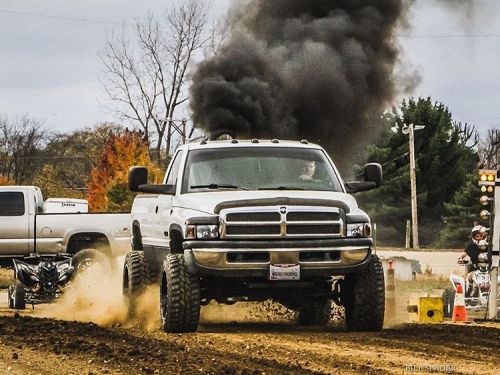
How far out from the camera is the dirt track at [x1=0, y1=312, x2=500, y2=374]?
920 centimetres

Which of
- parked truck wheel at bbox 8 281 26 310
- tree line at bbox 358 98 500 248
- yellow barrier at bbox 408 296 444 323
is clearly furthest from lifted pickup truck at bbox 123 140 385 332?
tree line at bbox 358 98 500 248

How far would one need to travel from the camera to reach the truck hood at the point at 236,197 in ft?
40.3

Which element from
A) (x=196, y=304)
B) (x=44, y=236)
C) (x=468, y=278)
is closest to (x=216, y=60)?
(x=44, y=236)

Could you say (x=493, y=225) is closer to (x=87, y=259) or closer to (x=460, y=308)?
(x=460, y=308)

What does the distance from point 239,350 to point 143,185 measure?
3376mm

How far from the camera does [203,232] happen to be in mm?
12133

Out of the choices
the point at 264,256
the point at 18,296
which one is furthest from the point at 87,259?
the point at 264,256

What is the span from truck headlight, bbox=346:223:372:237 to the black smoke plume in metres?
8.10

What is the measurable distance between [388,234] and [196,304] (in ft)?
193

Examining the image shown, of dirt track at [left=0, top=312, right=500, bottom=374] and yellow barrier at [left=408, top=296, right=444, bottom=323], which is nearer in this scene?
dirt track at [left=0, top=312, right=500, bottom=374]

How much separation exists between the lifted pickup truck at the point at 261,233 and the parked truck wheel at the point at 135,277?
71 centimetres

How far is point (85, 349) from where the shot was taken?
33.9ft

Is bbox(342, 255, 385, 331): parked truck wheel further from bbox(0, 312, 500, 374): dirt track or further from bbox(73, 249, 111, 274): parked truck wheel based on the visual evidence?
bbox(73, 249, 111, 274): parked truck wheel

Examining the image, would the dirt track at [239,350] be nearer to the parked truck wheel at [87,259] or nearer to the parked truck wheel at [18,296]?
the parked truck wheel at [18,296]
